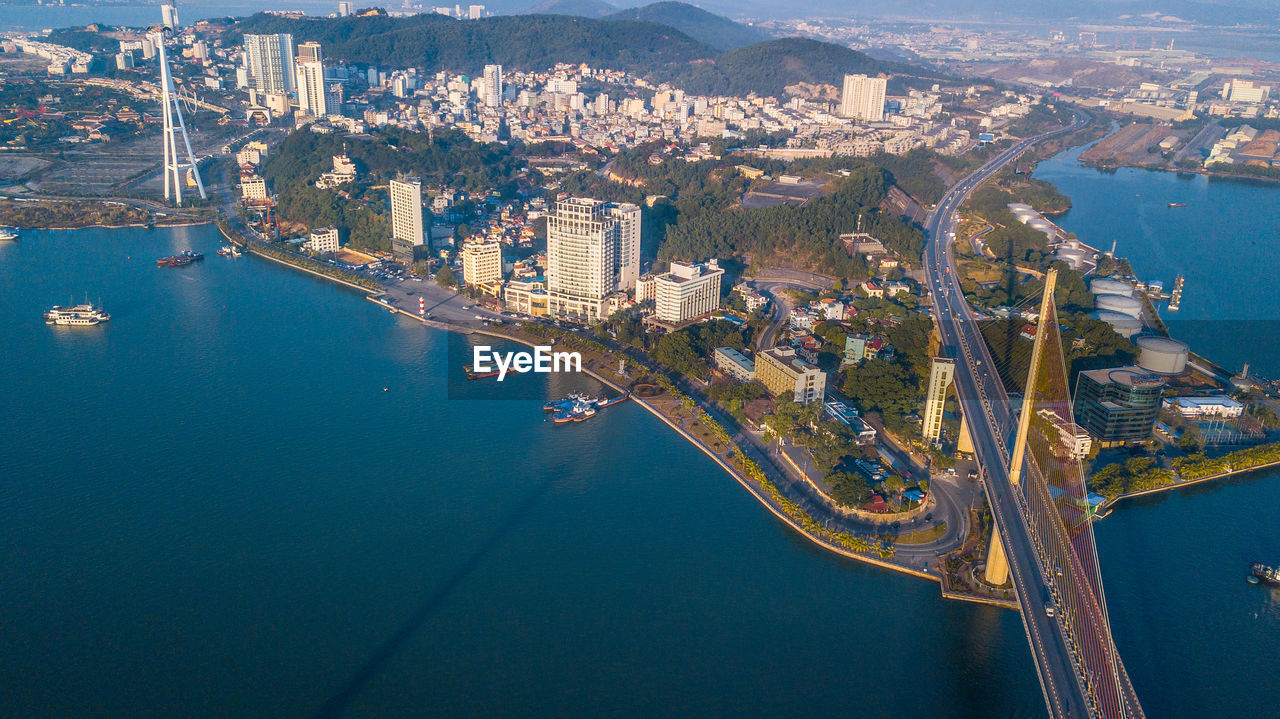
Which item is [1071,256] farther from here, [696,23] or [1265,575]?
[696,23]

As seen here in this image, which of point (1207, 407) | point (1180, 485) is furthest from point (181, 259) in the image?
point (1207, 407)

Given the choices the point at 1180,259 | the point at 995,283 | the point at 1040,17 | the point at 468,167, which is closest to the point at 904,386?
the point at 995,283

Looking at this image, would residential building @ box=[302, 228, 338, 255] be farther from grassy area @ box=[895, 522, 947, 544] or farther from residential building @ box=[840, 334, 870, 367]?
grassy area @ box=[895, 522, 947, 544]

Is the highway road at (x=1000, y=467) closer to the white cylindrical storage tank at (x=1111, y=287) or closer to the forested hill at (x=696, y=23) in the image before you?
the white cylindrical storage tank at (x=1111, y=287)

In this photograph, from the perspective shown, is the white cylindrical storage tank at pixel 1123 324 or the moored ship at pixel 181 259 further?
the moored ship at pixel 181 259

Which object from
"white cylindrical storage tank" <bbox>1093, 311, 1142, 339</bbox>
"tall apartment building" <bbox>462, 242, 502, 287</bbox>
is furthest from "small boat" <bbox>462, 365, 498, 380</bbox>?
"white cylindrical storage tank" <bbox>1093, 311, 1142, 339</bbox>

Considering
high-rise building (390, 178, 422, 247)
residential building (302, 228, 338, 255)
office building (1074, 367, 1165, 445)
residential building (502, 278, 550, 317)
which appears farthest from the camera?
residential building (302, 228, 338, 255)

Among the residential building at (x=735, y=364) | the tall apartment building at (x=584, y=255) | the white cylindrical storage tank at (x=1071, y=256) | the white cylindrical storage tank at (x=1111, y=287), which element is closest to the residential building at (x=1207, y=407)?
the white cylindrical storage tank at (x=1111, y=287)
